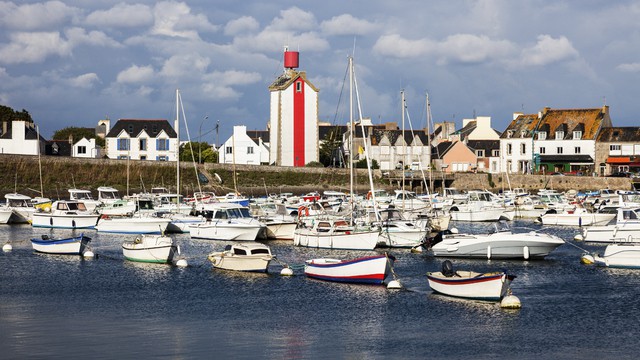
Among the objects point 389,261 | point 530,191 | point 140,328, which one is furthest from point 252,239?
point 530,191

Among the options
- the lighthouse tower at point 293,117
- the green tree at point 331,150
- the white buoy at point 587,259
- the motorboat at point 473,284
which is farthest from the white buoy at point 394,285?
A: the green tree at point 331,150

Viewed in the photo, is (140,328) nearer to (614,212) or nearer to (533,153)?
(614,212)

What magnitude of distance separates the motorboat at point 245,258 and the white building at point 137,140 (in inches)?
3033

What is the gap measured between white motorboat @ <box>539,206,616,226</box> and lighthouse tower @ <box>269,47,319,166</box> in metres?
49.0

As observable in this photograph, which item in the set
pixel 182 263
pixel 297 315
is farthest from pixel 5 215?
pixel 297 315

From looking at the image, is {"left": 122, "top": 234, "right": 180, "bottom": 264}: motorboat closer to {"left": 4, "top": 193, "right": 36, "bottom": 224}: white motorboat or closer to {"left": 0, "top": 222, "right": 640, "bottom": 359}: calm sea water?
{"left": 0, "top": 222, "right": 640, "bottom": 359}: calm sea water

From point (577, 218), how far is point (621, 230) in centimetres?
1981

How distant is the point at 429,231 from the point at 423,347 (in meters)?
24.6

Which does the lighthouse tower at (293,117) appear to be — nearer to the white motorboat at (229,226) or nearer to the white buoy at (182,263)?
the white motorboat at (229,226)

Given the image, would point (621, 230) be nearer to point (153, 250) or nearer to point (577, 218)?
point (577, 218)

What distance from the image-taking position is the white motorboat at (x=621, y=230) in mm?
47469

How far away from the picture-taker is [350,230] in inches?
1933

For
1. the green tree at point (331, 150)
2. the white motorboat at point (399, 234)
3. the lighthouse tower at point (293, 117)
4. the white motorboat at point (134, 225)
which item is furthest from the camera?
the green tree at point (331, 150)

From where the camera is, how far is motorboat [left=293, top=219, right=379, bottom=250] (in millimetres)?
47756
